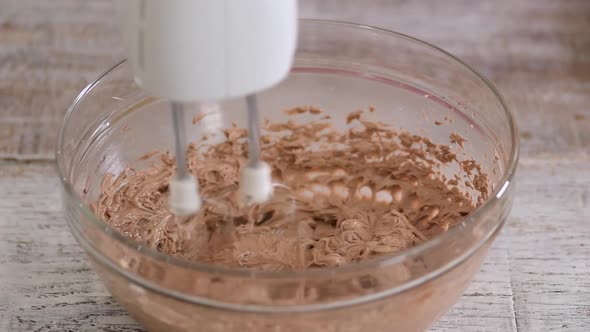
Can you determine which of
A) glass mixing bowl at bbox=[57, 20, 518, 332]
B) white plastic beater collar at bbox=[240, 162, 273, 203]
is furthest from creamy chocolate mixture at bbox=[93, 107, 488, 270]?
white plastic beater collar at bbox=[240, 162, 273, 203]

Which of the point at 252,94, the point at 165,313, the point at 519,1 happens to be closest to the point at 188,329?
the point at 165,313

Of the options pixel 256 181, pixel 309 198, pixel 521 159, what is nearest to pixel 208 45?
pixel 256 181

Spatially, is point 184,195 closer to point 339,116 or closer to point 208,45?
point 208,45

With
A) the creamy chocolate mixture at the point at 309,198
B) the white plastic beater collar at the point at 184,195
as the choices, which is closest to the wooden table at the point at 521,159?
the creamy chocolate mixture at the point at 309,198

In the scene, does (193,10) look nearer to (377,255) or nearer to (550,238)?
(377,255)

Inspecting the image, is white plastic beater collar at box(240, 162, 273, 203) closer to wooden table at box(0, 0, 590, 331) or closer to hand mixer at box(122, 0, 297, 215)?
hand mixer at box(122, 0, 297, 215)

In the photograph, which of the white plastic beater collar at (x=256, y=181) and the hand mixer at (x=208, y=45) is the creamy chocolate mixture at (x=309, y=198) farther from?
the hand mixer at (x=208, y=45)

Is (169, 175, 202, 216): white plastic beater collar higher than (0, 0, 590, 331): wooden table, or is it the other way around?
(0, 0, 590, 331): wooden table
